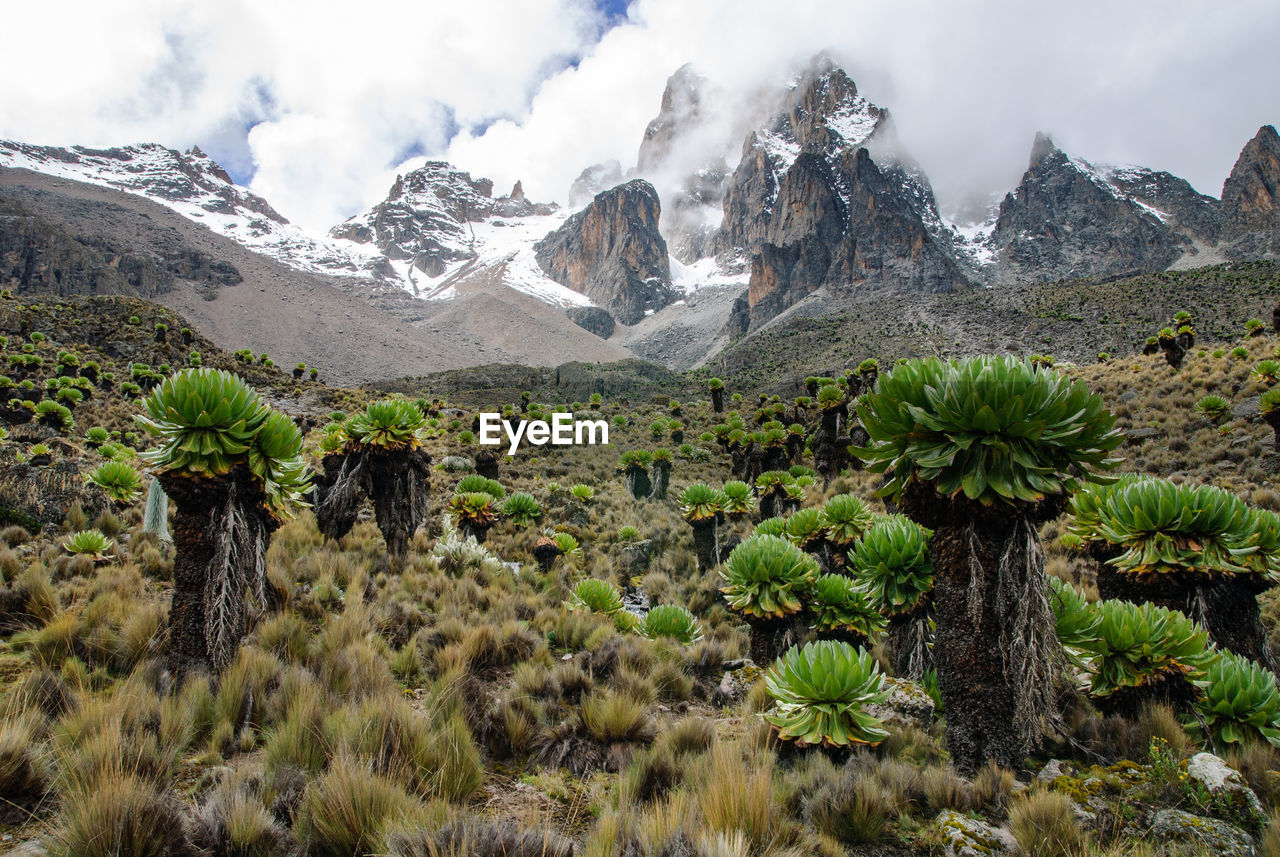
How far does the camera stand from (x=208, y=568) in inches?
169

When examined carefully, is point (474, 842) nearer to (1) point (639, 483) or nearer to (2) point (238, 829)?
(2) point (238, 829)

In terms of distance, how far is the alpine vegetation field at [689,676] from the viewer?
254 cm

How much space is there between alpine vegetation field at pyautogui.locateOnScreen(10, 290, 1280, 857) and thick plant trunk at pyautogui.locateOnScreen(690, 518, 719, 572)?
12.8 feet

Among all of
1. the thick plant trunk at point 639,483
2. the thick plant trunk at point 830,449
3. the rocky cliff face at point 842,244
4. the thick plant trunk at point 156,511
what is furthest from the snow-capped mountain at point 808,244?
the thick plant trunk at point 156,511

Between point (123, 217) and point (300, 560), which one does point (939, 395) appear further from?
point (123, 217)

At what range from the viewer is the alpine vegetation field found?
2.54 meters

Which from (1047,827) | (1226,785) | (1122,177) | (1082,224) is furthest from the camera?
(1122,177)

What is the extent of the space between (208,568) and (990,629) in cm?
578

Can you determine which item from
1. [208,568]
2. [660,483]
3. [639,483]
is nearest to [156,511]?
[208,568]

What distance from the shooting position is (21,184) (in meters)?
95.5

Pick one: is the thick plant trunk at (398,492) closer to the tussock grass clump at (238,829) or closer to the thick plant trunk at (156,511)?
the thick plant trunk at (156,511)

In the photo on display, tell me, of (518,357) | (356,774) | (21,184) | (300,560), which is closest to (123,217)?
(21,184)

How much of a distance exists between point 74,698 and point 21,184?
14595cm

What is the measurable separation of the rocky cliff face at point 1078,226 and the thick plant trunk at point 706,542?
182 m
